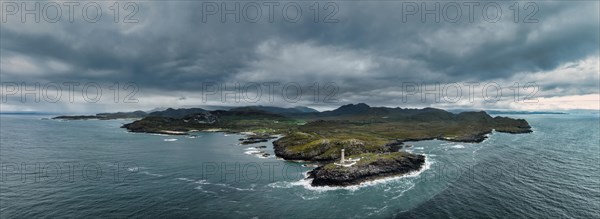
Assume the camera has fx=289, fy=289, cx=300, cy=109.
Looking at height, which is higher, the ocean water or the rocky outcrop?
the rocky outcrop

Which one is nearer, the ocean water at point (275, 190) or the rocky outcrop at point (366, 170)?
the ocean water at point (275, 190)

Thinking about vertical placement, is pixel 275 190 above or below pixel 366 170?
below

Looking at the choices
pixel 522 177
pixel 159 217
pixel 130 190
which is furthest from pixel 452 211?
pixel 130 190

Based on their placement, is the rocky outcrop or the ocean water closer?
the ocean water

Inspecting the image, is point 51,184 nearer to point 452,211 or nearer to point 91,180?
point 91,180

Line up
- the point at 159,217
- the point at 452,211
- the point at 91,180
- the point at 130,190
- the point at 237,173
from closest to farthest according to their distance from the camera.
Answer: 1. the point at 159,217
2. the point at 452,211
3. the point at 130,190
4. the point at 91,180
5. the point at 237,173

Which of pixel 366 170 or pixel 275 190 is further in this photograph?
pixel 366 170

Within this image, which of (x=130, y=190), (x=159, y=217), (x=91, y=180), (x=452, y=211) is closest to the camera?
(x=159, y=217)

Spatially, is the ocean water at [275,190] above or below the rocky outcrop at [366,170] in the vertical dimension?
below
